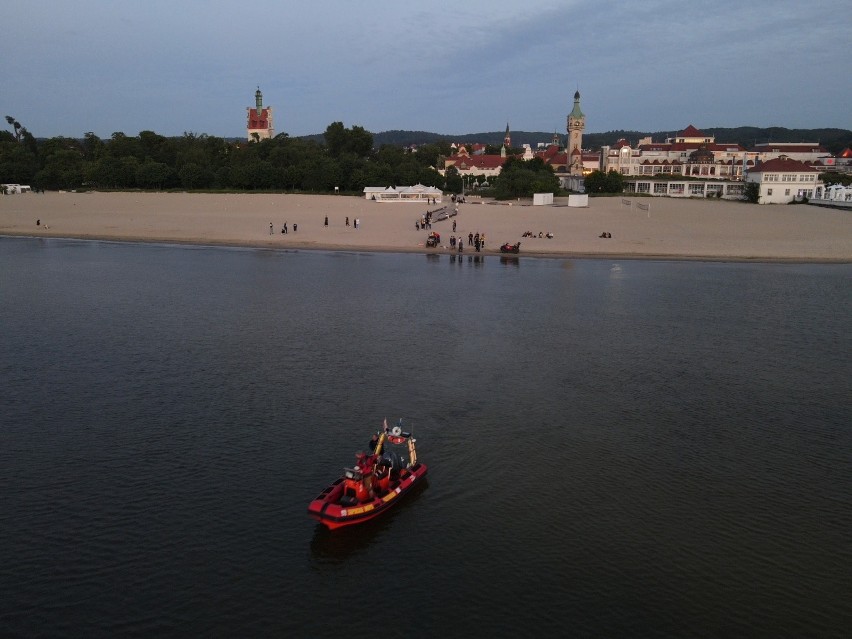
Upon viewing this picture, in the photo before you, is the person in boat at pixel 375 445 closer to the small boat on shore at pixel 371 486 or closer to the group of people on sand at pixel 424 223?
the small boat on shore at pixel 371 486

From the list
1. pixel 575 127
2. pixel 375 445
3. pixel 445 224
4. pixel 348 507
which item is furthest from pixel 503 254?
pixel 575 127

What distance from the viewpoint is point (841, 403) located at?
20.2 m

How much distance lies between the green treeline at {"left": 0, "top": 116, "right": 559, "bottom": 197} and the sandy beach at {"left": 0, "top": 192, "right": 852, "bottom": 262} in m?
7.26

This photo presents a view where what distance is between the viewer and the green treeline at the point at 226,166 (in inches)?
3605

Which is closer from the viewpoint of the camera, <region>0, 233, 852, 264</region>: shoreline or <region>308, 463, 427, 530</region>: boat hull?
<region>308, 463, 427, 530</region>: boat hull

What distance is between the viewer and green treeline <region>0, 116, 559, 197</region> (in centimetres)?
9156

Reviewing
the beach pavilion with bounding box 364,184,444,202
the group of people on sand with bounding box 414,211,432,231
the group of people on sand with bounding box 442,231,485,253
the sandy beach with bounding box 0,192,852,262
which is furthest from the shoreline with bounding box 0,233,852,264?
the beach pavilion with bounding box 364,184,444,202

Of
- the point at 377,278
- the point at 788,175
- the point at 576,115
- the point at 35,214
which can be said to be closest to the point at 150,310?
the point at 377,278

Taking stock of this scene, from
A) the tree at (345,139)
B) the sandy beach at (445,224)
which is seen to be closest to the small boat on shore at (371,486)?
the sandy beach at (445,224)

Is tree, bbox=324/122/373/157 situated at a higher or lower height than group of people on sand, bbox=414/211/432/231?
higher

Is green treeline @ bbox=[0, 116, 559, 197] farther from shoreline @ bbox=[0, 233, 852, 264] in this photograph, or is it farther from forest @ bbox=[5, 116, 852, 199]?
shoreline @ bbox=[0, 233, 852, 264]

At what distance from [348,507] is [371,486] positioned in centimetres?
77

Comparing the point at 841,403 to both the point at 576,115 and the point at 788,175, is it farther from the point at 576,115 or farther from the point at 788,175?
the point at 576,115

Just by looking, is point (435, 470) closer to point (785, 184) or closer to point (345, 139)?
point (785, 184)
